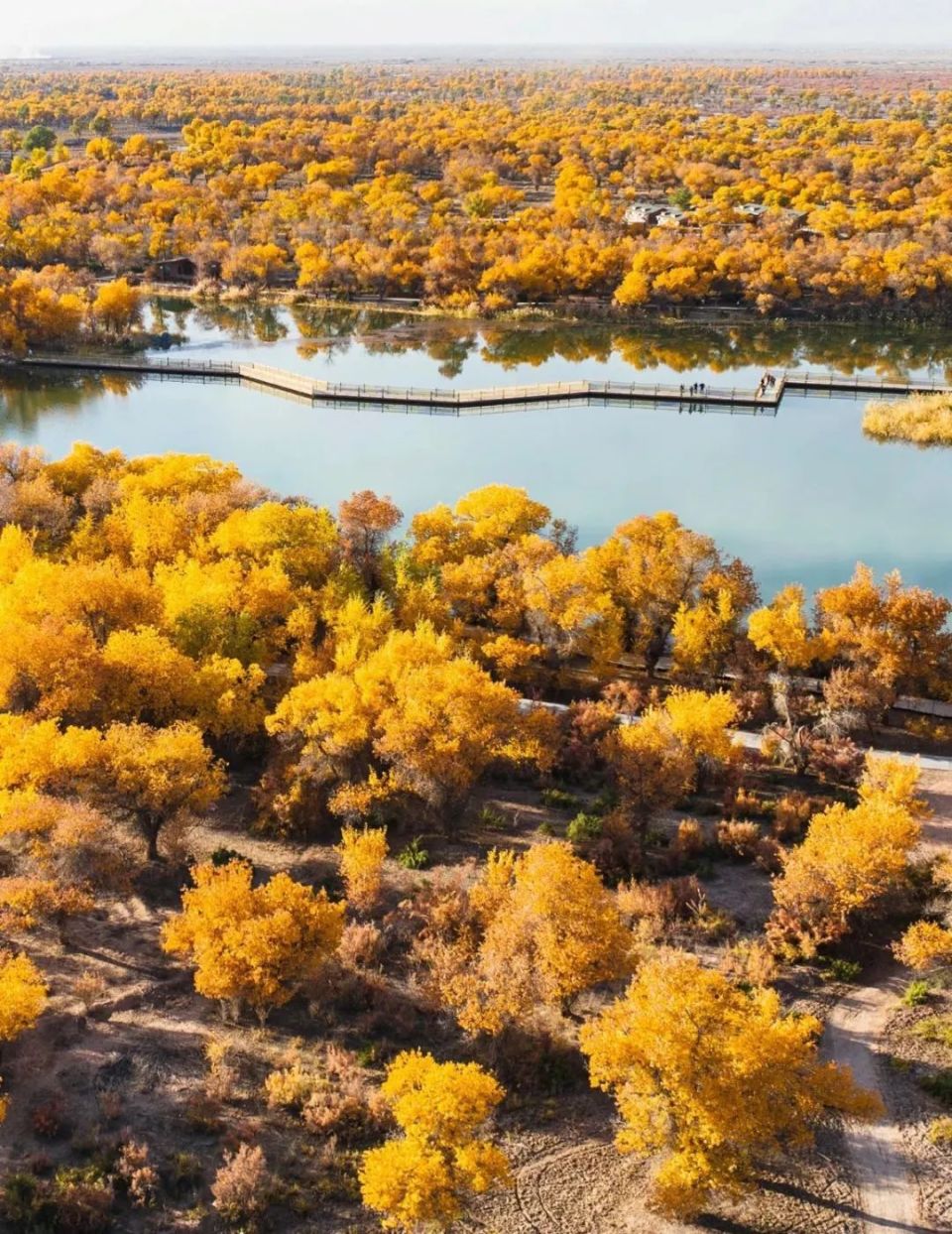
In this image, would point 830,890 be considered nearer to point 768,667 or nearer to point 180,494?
point 768,667

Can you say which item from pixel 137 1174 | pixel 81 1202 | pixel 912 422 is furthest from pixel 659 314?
pixel 81 1202

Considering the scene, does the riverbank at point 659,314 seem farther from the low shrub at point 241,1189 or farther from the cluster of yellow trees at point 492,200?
the low shrub at point 241,1189

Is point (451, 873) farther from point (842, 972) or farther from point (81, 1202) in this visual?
point (81, 1202)

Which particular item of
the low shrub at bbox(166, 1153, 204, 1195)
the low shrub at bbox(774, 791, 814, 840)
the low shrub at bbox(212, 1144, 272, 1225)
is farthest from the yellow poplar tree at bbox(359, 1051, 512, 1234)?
the low shrub at bbox(774, 791, 814, 840)

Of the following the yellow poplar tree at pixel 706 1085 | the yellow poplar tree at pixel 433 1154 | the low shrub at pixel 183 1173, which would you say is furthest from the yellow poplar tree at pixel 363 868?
the yellow poplar tree at pixel 706 1085

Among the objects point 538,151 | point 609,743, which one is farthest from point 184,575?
point 538,151

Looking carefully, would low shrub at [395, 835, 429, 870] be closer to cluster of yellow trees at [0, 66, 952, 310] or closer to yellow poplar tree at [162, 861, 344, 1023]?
yellow poplar tree at [162, 861, 344, 1023]
